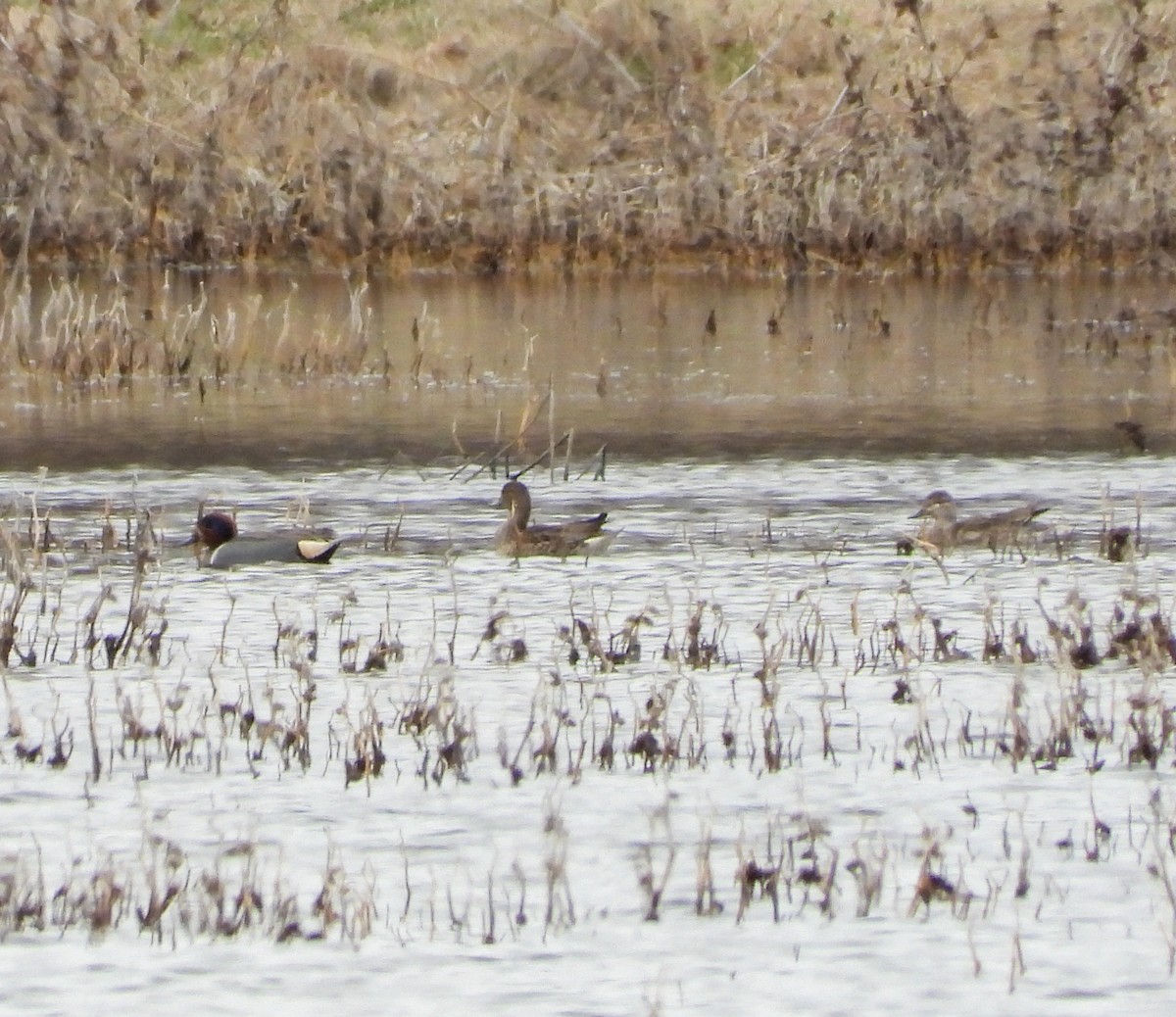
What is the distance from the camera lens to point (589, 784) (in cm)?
707

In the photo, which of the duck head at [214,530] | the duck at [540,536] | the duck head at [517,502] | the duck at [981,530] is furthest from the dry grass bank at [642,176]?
the duck at [540,536]

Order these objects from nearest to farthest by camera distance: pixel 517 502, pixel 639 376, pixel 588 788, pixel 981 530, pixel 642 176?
pixel 588 788 → pixel 517 502 → pixel 981 530 → pixel 639 376 → pixel 642 176

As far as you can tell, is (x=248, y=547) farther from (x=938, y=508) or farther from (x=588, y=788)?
(x=588, y=788)

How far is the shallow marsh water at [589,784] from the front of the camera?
219 inches

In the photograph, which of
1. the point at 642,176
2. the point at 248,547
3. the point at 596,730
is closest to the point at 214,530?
the point at 248,547

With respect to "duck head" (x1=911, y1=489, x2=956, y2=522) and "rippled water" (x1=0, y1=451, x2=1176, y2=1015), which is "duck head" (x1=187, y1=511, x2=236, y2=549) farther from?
"duck head" (x1=911, y1=489, x2=956, y2=522)

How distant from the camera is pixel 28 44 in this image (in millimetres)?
19750

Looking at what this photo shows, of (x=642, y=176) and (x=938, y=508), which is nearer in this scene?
(x=938, y=508)

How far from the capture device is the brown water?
1595 cm

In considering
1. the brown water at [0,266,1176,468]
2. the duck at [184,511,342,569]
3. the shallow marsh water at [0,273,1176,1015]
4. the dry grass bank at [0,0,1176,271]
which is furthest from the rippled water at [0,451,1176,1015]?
the dry grass bank at [0,0,1176,271]

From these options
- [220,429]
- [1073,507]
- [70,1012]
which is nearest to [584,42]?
[220,429]

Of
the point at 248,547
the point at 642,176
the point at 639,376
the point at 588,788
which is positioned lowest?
the point at 588,788

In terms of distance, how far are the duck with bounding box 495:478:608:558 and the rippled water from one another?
92mm

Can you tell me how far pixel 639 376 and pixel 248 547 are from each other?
9.17m
